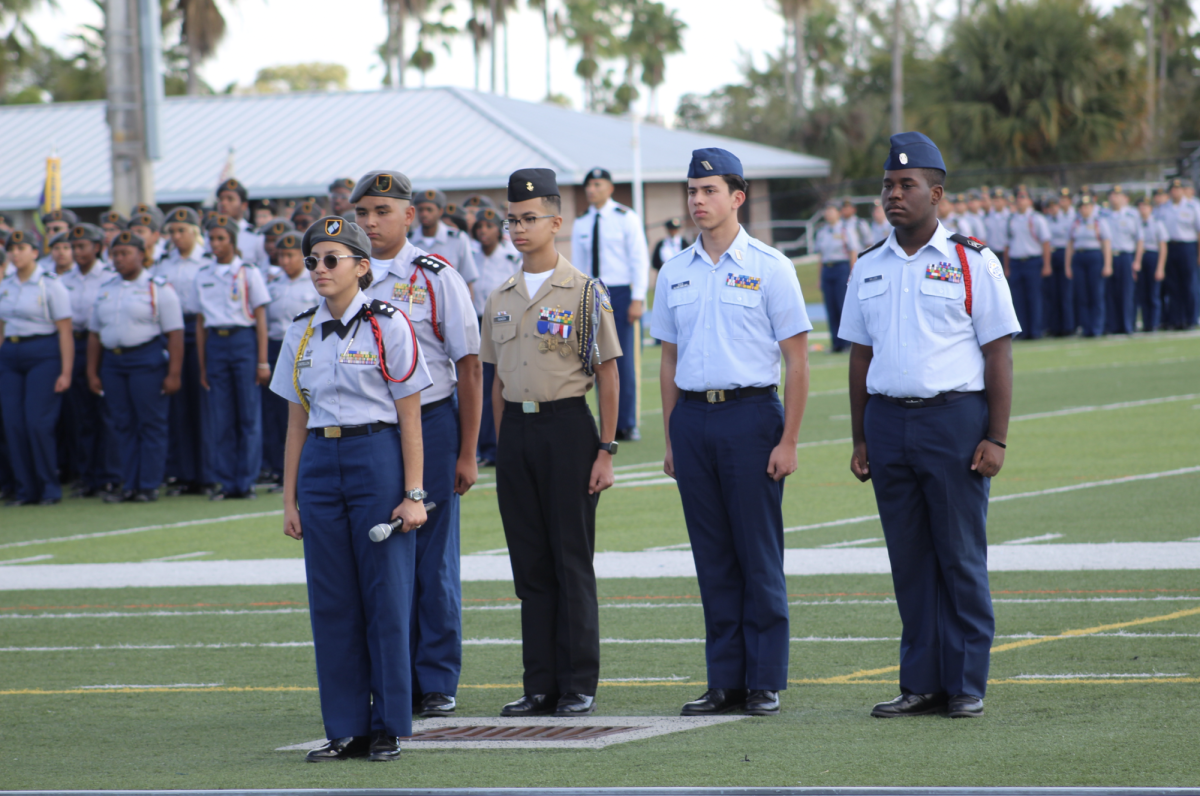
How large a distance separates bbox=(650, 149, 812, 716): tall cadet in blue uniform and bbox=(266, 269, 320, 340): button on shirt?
7.47 m

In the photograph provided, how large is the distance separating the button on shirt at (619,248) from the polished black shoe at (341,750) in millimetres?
9762

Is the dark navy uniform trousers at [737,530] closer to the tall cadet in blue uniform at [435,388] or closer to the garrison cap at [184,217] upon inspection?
the tall cadet in blue uniform at [435,388]

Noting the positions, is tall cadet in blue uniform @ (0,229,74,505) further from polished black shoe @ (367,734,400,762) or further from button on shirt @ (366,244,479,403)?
polished black shoe @ (367,734,400,762)

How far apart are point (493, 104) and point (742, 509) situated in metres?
38.7

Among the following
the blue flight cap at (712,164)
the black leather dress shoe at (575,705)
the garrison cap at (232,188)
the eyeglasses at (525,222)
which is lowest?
the black leather dress shoe at (575,705)

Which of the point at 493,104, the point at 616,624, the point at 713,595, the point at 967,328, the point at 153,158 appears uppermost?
the point at 493,104

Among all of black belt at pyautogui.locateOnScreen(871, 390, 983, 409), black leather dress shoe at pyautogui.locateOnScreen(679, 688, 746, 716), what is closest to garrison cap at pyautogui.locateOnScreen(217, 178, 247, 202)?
black leather dress shoe at pyautogui.locateOnScreen(679, 688, 746, 716)

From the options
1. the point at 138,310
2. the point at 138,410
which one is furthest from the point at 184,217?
the point at 138,410

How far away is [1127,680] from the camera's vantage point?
6492 mm

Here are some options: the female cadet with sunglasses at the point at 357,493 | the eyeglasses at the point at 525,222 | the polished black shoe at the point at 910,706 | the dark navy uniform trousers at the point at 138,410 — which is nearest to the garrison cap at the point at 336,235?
the female cadet with sunglasses at the point at 357,493

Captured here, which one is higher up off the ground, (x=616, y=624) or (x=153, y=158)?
(x=153, y=158)

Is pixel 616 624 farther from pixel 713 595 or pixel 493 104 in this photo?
pixel 493 104

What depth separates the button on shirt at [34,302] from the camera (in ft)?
45.1

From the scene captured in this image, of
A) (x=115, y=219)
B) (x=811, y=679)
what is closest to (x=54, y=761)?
(x=811, y=679)
